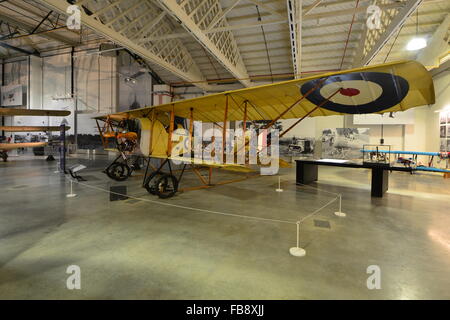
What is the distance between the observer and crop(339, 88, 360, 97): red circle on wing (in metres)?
4.05

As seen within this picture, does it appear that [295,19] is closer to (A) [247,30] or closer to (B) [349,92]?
(B) [349,92]

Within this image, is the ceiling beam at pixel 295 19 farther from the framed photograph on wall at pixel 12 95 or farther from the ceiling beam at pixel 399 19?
the framed photograph on wall at pixel 12 95

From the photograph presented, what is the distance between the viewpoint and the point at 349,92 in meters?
4.18

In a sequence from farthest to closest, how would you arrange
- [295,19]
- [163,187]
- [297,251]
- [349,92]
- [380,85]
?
[295,19] → [163,187] → [349,92] → [380,85] → [297,251]

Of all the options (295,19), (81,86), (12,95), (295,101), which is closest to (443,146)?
(295,19)

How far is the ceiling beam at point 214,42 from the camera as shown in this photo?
594 cm

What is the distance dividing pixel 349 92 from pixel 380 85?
60 cm

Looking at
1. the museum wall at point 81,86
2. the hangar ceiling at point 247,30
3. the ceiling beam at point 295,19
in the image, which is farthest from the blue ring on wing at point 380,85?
the museum wall at point 81,86

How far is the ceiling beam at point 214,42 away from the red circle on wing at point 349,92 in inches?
199

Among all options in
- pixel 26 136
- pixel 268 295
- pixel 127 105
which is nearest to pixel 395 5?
pixel 268 295

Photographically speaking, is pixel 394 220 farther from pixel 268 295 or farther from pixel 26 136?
pixel 26 136

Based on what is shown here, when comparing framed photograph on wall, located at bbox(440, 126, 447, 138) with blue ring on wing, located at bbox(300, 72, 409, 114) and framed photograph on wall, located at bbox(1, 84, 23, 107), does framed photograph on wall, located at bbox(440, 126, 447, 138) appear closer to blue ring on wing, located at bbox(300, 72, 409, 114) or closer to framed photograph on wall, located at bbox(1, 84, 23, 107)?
blue ring on wing, located at bbox(300, 72, 409, 114)

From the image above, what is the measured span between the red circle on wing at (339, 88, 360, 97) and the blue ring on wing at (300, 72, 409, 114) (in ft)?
1.37

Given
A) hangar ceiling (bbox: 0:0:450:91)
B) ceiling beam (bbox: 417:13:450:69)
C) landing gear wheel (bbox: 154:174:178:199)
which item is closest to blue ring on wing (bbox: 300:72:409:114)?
hangar ceiling (bbox: 0:0:450:91)
